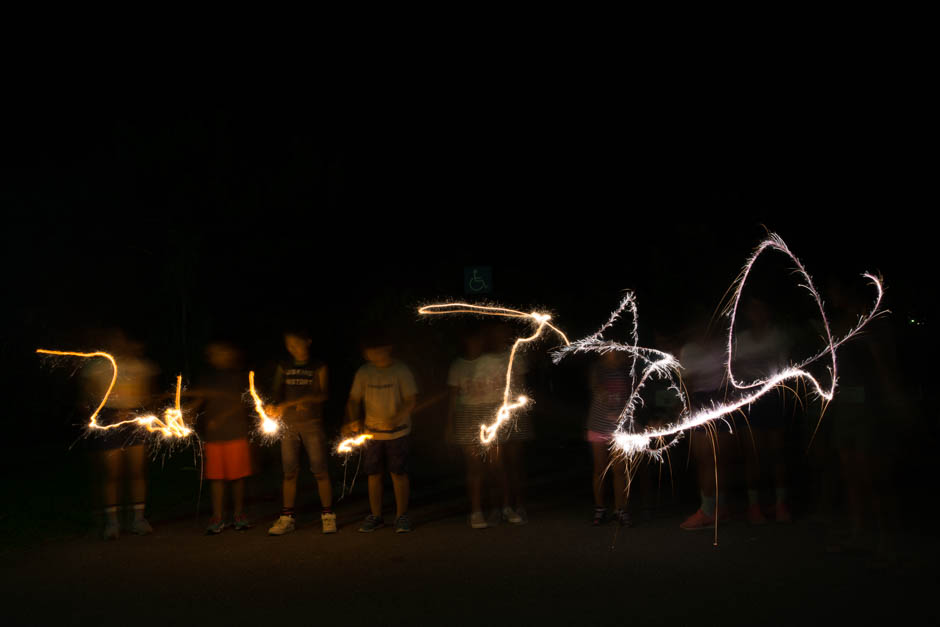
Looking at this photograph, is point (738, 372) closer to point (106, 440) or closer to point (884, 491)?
point (884, 491)

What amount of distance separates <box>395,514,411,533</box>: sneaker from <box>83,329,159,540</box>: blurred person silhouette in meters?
2.21

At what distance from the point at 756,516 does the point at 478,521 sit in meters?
2.35

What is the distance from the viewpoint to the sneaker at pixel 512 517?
25.5 ft

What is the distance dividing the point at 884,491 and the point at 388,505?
15.2ft

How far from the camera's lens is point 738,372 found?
23.9 feet

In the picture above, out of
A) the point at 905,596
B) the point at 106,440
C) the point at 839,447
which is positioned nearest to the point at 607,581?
the point at 905,596

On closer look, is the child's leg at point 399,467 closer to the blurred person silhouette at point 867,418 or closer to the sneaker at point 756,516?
the sneaker at point 756,516

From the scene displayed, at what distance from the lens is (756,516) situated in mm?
7297

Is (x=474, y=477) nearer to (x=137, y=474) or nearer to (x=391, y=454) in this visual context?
(x=391, y=454)

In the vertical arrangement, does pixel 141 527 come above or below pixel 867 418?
below

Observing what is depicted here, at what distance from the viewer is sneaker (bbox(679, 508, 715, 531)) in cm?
722

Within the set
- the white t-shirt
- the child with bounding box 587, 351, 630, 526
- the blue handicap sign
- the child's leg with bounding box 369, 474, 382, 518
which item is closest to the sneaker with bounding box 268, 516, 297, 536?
the child's leg with bounding box 369, 474, 382, 518

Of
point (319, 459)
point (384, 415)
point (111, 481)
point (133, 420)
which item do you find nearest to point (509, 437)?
point (384, 415)

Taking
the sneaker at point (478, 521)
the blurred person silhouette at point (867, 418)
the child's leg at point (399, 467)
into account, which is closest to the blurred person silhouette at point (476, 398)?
the sneaker at point (478, 521)
